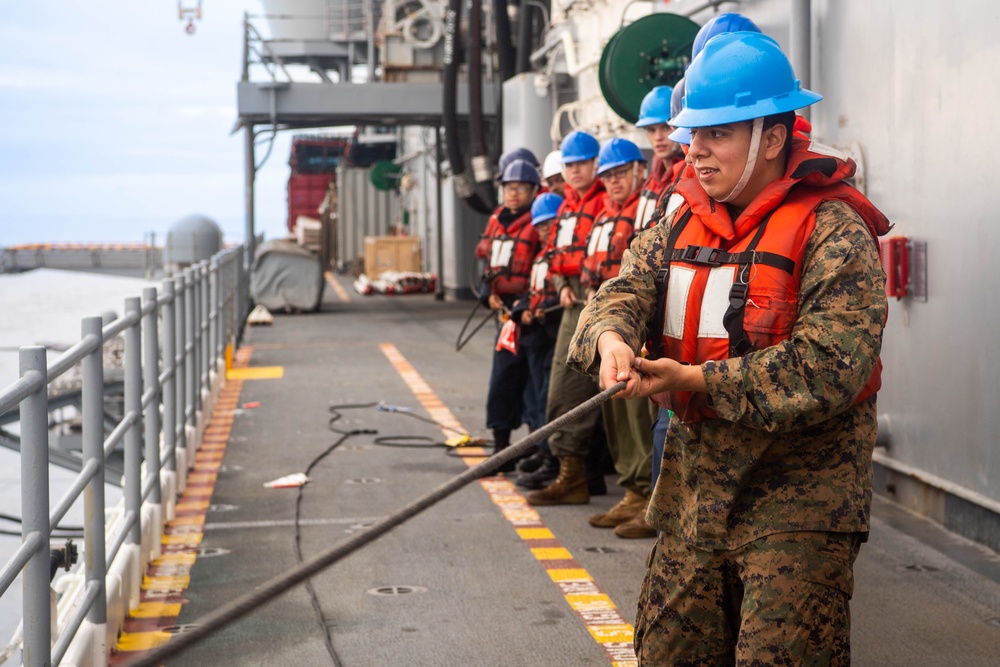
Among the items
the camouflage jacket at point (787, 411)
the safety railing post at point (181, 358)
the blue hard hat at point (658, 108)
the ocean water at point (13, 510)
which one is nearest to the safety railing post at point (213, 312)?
the ocean water at point (13, 510)

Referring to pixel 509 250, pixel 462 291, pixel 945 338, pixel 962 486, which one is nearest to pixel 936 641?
pixel 962 486

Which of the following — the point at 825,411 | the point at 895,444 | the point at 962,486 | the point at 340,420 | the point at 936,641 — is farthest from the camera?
the point at 340,420

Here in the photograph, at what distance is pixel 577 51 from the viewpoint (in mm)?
13859

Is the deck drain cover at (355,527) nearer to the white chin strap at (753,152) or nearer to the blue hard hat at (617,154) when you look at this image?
the blue hard hat at (617,154)

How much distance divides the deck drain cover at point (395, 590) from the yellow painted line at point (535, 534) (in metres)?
1.02

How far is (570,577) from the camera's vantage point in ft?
18.1

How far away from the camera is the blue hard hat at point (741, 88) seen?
2.72 metres

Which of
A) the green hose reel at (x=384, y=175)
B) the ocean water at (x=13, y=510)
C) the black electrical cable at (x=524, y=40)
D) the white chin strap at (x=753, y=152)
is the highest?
the black electrical cable at (x=524, y=40)

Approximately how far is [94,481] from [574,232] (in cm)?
340

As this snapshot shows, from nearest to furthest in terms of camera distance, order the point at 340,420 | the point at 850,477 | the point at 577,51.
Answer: the point at 850,477 < the point at 340,420 < the point at 577,51

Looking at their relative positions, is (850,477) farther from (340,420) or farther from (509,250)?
(340,420)

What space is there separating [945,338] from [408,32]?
1914cm

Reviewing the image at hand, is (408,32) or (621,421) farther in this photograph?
(408,32)

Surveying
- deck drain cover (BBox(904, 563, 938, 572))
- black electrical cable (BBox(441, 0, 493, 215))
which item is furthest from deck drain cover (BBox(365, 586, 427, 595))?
black electrical cable (BBox(441, 0, 493, 215))
